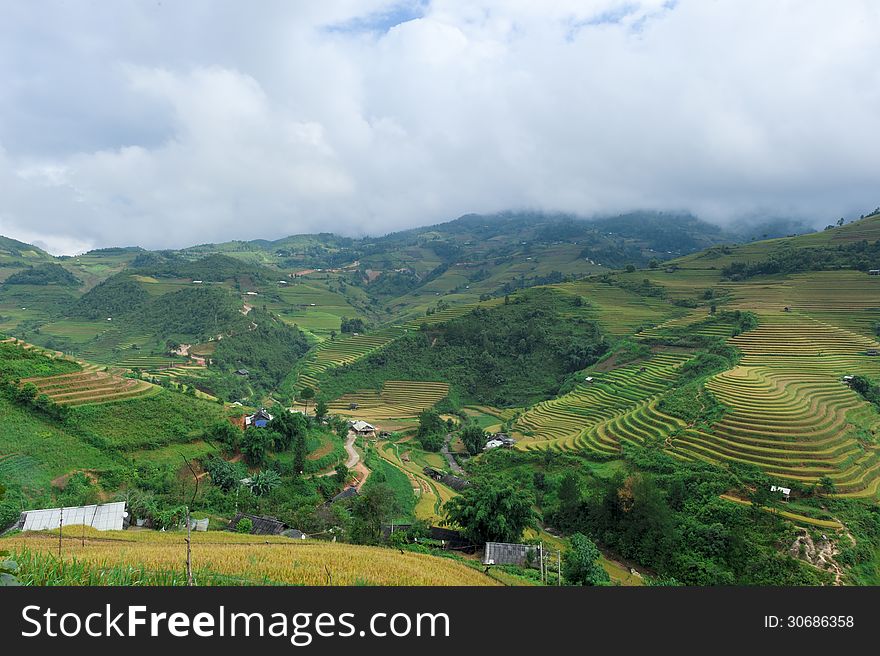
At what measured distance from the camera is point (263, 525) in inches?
→ 961

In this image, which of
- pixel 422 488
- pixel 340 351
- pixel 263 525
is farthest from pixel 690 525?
pixel 340 351

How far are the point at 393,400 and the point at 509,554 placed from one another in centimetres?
5025

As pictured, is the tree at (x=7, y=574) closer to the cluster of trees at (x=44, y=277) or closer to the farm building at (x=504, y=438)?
the farm building at (x=504, y=438)

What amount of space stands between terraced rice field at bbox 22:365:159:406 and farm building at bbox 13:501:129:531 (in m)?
12.6

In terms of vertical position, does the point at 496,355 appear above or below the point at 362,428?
above

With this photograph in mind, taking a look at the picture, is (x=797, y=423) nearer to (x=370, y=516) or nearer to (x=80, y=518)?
(x=370, y=516)

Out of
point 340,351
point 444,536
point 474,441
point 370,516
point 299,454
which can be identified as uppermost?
point 340,351

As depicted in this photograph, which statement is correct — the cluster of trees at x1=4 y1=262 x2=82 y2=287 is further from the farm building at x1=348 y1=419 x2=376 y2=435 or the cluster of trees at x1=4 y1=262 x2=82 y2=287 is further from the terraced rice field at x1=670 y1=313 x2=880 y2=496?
the terraced rice field at x1=670 y1=313 x2=880 y2=496

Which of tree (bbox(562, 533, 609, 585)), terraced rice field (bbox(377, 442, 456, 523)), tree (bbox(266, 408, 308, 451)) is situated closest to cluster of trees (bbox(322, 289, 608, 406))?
terraced rice field (bbox(377, 442, 456, 523))

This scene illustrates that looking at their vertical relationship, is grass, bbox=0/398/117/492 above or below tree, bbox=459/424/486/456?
above

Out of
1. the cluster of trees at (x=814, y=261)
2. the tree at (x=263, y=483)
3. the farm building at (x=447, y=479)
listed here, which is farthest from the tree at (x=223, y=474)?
the cluster of trees at (x=814, y=261)

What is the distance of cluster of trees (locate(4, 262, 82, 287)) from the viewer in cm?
14450

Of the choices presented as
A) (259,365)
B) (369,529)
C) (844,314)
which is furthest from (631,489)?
(259,365)

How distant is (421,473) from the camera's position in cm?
4244
